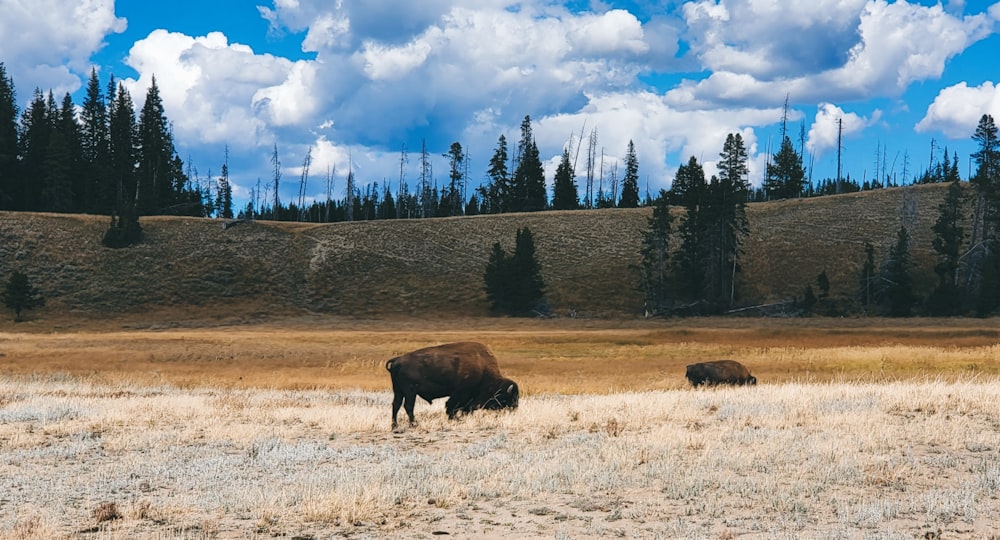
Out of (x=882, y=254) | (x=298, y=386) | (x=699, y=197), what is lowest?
(x=298, y=386)

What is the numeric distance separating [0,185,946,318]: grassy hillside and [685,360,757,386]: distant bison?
5020 cm

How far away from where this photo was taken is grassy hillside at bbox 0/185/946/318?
249ft

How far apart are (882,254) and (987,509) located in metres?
83.6

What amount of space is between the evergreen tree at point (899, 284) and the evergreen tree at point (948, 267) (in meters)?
1.92

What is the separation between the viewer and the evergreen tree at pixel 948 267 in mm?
66375

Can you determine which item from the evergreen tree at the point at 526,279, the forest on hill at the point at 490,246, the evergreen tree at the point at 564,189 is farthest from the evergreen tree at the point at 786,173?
the evergreen tree at the point at 526,279

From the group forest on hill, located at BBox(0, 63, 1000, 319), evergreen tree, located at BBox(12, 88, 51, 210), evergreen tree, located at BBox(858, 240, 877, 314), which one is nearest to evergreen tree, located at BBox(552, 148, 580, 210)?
forest on hill, located at BBox(0, 63, 1000, 319)

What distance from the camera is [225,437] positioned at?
43.3 ft

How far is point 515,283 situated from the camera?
7444cm

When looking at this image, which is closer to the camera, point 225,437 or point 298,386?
→ point 225,437

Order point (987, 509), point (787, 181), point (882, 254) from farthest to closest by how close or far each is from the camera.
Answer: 1. point (787, 181)
2. point (882, 254)
3. point (987, 509)

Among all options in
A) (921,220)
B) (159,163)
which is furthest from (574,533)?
(159,163)

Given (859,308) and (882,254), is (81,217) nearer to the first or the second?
(859,308)

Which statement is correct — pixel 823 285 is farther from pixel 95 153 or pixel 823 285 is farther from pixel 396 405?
pixel 95 153
